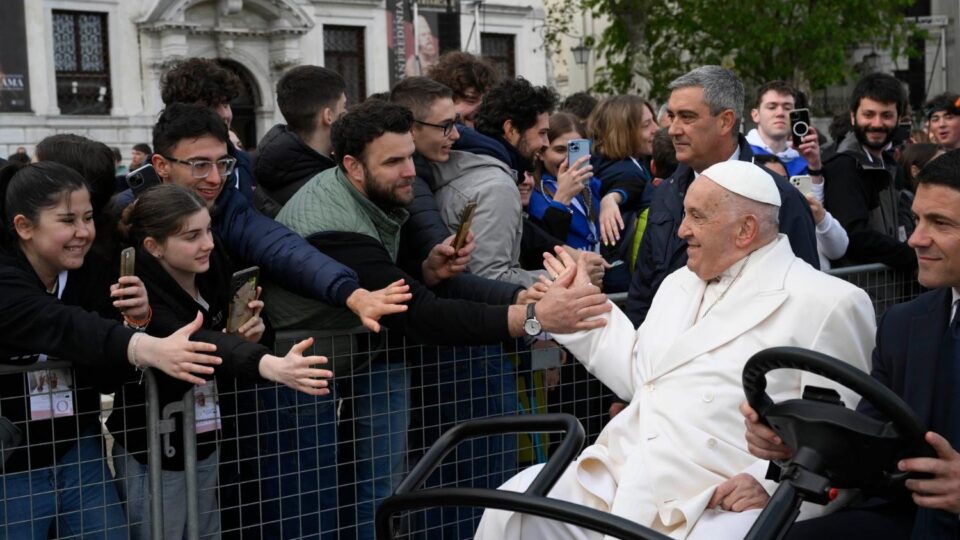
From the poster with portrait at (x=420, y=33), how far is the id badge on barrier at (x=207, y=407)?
28.0 metres

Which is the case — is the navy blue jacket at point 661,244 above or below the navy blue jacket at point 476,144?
below

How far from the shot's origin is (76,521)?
150 inches

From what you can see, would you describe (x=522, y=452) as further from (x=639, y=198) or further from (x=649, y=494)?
(x=639, y=198)

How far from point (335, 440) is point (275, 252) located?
29.2 inches

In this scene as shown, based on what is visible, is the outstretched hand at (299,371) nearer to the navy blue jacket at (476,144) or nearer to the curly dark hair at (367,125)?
the curly dark hair at (367,125)

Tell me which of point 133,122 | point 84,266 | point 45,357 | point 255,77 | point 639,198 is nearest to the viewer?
point 45,357

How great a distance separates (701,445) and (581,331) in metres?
0.66

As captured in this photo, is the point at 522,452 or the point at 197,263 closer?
the point at 197,263

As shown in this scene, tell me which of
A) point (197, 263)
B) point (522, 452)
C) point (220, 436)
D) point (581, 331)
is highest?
point (197, 263)

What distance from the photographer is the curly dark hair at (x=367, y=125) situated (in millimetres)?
4461

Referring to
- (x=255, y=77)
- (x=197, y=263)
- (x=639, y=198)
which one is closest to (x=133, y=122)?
(x=255, y=77)

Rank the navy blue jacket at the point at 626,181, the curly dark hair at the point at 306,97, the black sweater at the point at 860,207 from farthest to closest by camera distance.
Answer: the navy blue jacket at the point at 626,181, the black sweater at the point at 860,207, the curly dark hair at the point at 306,97

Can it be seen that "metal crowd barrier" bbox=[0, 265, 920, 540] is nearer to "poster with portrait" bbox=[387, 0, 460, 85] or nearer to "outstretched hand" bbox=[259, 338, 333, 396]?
"outstretched hand" bbox=[259, 338, 333, 396]

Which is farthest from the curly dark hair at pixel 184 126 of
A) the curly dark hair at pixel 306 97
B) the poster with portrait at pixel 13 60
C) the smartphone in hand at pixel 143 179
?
the poster with portrait at pixel 13 60
